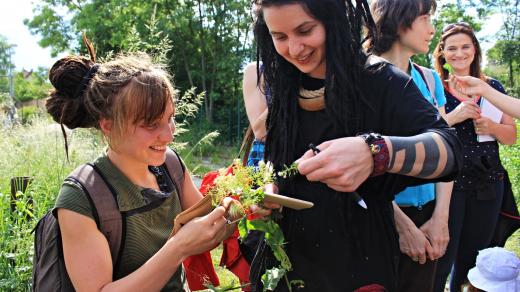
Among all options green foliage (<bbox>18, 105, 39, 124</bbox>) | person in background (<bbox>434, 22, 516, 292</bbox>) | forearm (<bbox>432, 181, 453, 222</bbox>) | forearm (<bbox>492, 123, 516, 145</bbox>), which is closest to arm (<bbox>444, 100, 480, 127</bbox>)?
person in background (<bbox>434, 22, 516, 292</bbox>)

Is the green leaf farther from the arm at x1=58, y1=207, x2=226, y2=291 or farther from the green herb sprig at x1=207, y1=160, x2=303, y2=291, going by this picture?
the arm at x1=58, y1=207, x2=226, y2=291

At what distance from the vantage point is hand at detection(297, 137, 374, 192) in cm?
129

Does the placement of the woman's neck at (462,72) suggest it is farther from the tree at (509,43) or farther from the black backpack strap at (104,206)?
the tree at (509,43)

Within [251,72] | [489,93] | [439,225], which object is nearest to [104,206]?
[251,72]

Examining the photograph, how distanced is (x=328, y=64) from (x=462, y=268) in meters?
2.36

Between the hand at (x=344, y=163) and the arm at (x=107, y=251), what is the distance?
1.46 feet

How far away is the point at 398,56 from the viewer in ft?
8.21

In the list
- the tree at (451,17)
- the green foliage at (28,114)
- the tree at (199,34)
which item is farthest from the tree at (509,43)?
the green foliage at (28,114)

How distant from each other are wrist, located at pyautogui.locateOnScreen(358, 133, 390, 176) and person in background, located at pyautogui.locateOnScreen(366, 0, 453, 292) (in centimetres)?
67

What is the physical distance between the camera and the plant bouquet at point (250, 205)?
156 centimetres

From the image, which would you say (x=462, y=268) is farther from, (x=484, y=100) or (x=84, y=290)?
(x=84, y=290)

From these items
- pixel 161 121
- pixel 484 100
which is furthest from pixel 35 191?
pixel 484 100

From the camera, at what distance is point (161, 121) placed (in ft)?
6.19

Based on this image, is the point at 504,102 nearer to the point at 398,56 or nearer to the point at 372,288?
the point at 398,56
